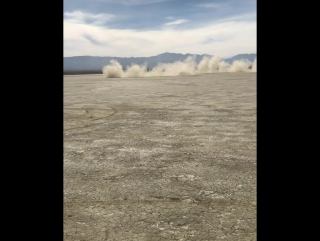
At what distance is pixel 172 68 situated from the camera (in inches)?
1993

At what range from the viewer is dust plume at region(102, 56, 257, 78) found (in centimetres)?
4456

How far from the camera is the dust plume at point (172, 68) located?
44.6m

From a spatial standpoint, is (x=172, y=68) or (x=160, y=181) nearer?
(x=160, y=181)

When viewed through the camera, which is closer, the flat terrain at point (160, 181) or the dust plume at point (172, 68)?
the flat terrain at point (160, 181)

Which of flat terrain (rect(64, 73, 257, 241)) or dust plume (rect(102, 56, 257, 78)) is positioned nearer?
flat terrain (rect(64, 73, 257, 241))
